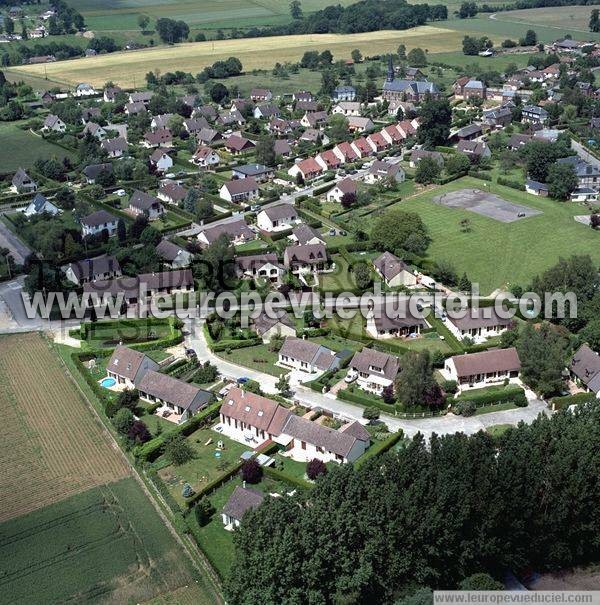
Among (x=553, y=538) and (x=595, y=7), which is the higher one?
(x=595, y=7)

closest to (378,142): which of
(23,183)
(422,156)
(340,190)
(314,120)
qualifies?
(422,156)

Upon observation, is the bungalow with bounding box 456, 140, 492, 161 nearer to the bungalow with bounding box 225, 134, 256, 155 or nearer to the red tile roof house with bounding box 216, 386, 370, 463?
the bungalow with bounding box 225, 134, 256, 155

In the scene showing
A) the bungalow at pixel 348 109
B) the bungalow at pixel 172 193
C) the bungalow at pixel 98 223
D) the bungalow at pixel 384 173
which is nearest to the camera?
the bungalow at pixel 98 223

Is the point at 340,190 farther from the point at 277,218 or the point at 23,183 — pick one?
the point at 23,183

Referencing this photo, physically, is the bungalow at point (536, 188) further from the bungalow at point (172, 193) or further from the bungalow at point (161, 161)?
the bungalow at point (161, 161)

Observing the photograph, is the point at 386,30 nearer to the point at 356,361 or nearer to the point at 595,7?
the point at 595,7

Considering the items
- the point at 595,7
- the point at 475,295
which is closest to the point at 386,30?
the point at 595,7

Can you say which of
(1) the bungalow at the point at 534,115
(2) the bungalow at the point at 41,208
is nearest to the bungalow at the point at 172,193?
(2) the bungalow at the point at 41,208
